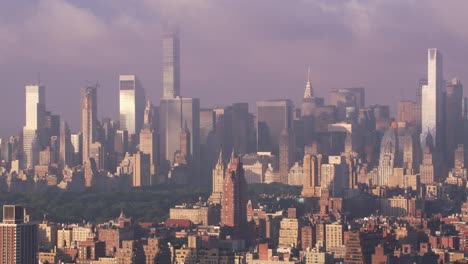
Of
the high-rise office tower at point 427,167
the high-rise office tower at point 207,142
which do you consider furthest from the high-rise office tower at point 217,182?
the high-rise office tower at point 427,167

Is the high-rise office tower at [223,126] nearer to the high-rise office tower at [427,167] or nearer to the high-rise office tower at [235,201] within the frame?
the high-rise office tower at [427,167]

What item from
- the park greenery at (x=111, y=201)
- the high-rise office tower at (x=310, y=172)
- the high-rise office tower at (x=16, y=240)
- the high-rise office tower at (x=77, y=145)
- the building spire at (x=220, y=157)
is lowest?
the high-rise office tower at (x=16, y=240)

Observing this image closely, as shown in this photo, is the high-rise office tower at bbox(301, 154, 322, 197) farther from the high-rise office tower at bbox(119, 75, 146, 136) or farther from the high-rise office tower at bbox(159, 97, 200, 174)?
the high-rise office tower at bbox(119, 75, 146, 136)

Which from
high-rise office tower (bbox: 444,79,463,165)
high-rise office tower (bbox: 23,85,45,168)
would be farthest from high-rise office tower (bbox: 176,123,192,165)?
high-rise office tower (bbox: 444,79,463,165)

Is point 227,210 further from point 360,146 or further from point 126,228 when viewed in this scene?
point 360,146

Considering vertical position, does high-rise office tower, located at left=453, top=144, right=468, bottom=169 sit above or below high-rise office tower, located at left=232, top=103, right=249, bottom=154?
below

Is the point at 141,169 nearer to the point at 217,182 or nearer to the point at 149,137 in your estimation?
the point at 149,137

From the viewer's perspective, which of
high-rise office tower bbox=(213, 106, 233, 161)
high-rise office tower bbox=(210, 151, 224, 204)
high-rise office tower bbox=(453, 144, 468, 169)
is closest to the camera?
high-rise office tower bbox=(210, 151, 224, 204)
